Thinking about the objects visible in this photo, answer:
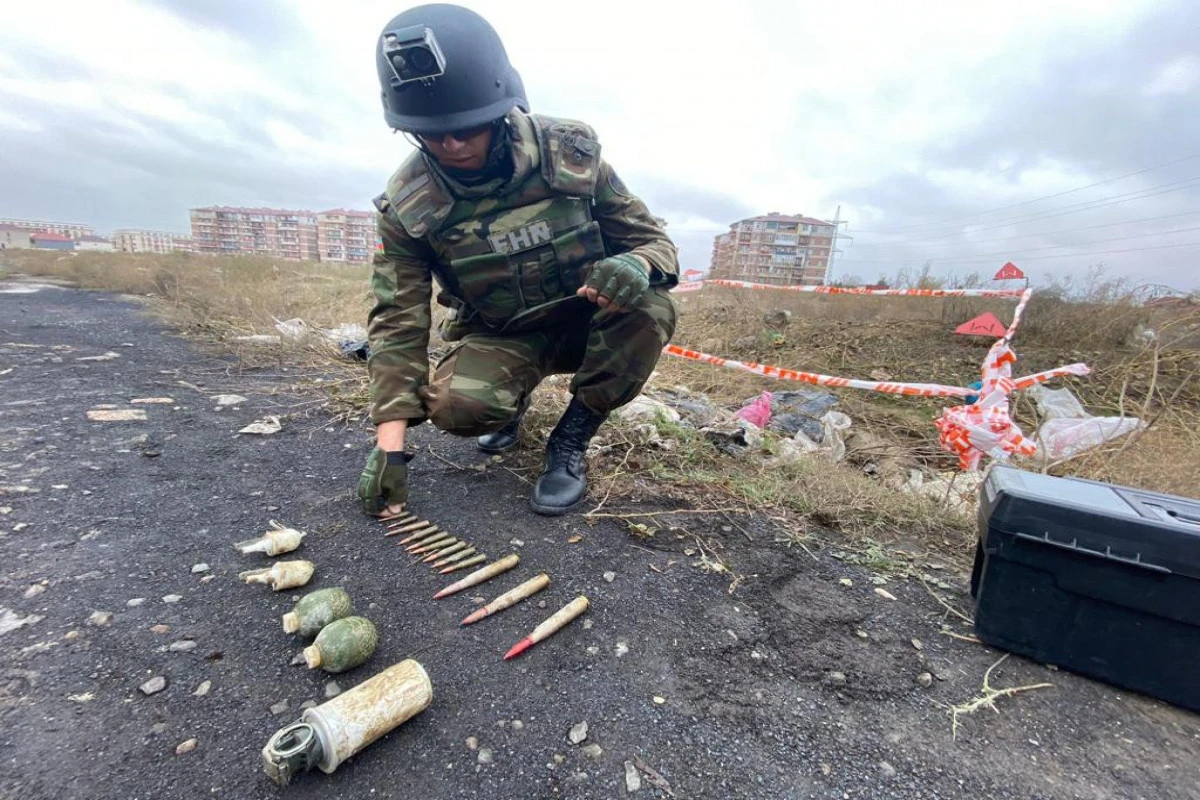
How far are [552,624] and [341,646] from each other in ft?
1.56

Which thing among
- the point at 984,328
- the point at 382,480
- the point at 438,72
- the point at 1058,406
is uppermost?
the point at 438,72

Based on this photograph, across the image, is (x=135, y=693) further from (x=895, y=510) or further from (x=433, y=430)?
(x=895, y=510)

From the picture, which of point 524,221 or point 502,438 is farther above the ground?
point 524,221

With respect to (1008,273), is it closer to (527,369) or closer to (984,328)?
(984,328)

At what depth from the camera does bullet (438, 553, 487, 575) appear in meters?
1.52

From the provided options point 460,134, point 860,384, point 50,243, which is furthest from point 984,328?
point 50,243

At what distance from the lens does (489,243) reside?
6.40 feet

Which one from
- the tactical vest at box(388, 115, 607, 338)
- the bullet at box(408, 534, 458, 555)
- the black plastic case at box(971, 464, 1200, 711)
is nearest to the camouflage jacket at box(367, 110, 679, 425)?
the tactical vest at box(388, 115, 607, 338)

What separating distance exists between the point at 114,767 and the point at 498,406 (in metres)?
1.35

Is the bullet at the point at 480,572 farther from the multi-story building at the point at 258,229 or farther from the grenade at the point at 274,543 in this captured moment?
the multi-story building at the point at 258,229

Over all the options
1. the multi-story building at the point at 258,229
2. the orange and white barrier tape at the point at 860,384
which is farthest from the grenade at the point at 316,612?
the multi-story building at the point at 258,229

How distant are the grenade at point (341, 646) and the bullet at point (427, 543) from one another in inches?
17.5

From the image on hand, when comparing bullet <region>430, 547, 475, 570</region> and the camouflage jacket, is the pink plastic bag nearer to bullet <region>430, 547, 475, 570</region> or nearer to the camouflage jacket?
the camouflage jacket

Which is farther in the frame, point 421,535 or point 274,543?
point 421,535
